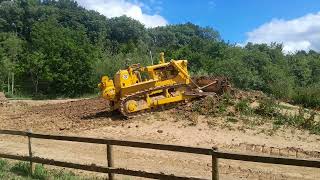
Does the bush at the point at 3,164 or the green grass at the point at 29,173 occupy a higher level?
the bush at the point at 3,164

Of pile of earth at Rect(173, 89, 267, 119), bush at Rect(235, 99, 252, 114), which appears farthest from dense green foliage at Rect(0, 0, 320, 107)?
bush at Rect(235, 99, 252, 114)

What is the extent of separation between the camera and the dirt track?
42.0 feet

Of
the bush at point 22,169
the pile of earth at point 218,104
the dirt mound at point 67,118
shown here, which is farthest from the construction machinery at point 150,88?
the bush at point 22,169

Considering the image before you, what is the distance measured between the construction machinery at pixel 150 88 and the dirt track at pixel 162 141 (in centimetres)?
62

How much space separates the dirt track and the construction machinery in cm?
62

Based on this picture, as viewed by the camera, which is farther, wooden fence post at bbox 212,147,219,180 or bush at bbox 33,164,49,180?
bush at bbox 33,164,49,180

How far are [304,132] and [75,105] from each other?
12668mm

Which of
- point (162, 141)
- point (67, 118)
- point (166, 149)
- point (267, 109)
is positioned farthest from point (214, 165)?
point (67, 118)

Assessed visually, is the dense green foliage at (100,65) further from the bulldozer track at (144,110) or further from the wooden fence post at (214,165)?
the wooden fence post at (214,165)

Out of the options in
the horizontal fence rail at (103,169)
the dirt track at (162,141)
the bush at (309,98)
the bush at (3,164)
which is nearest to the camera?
the horizontal fence rail at (103,169)

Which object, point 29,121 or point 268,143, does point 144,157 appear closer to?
point 268,143

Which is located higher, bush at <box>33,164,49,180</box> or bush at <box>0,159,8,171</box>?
bush at <box>0,159,8,171</box>

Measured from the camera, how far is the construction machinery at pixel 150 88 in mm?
20516

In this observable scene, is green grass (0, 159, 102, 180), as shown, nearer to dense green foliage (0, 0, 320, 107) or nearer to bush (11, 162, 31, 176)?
bush (11, 162, 31, 176)
